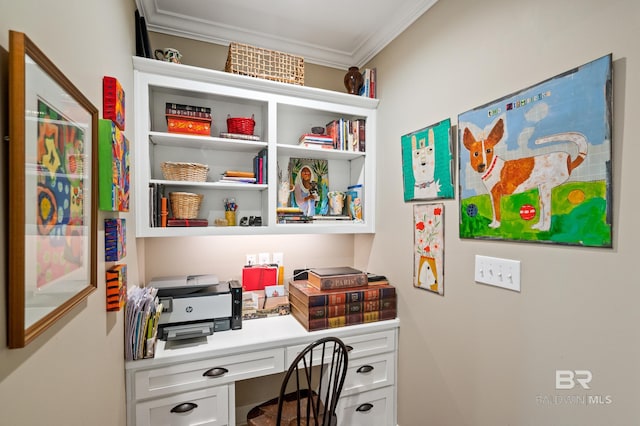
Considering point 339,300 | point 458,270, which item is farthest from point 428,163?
point 339,300

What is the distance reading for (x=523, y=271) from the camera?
127 centimetres

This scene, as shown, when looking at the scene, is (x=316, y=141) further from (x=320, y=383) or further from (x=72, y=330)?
(x=72, y=330)

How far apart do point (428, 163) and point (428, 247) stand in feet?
1.56

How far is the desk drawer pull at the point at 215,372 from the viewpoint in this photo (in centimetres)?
160

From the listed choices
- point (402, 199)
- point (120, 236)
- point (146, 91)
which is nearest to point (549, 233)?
point (402, 199)

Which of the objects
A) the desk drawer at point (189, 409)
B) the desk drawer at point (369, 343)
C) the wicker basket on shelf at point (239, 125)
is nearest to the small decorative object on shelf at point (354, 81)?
the wicker basket on shelf at point (239, 125)

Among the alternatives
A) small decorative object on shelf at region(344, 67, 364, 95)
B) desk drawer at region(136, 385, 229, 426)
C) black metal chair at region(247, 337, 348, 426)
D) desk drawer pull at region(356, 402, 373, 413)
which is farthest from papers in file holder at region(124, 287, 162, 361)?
small decorative object on shelf at region(344, 67, 364, 95)

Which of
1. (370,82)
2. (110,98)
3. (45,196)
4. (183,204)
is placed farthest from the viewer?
(370,82)

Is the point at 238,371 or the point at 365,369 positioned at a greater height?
the point at 238,371

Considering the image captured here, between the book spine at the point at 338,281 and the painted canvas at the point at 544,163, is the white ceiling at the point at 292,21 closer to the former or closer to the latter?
A: the painted canvas at the point at 544,163

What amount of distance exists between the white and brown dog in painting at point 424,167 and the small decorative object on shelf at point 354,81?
26.6 inches

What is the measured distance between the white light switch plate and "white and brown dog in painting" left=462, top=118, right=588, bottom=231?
16cm

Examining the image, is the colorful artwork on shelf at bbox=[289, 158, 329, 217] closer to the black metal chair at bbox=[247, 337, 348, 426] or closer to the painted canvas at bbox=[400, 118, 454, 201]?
the painted canvas at bbox=[400, 118, 454, 201]

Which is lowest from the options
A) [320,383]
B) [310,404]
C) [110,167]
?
[310,404]
